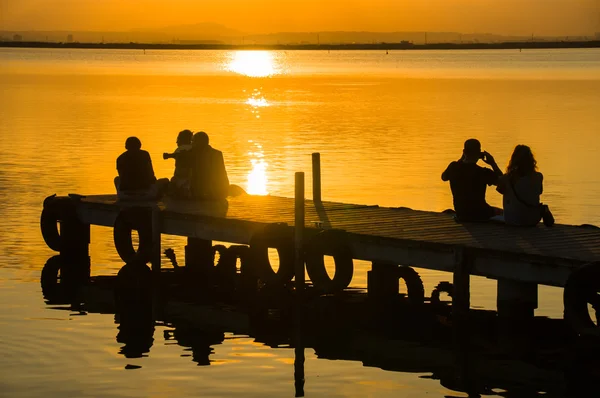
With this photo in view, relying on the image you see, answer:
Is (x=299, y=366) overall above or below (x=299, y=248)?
below

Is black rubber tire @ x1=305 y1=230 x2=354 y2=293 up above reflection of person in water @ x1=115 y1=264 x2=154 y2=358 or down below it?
above

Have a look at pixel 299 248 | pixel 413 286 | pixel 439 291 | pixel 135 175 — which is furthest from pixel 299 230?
pixel 135 175

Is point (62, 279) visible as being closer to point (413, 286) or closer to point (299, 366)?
point (413, 286)

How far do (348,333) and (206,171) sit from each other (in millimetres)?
5381

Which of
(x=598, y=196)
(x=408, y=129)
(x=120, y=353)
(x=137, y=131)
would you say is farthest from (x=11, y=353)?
(x=408, y=129)

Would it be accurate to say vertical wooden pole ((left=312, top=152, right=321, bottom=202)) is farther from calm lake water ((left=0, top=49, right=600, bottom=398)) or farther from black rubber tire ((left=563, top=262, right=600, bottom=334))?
black rubber tire ((left=563, top=262, right=600, bottom=334))

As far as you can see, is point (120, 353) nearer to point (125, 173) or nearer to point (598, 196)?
point (125, 173)

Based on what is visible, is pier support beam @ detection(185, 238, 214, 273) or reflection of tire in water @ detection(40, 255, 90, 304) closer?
reflection of tire in water @ detection(40, 255, 90, 304)

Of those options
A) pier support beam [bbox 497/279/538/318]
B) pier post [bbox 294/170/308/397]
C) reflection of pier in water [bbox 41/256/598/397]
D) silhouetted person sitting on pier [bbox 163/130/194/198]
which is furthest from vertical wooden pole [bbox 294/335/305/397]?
silhouetted person sitting on pier [bbox 163/130/194/198]

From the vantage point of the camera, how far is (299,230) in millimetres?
21422

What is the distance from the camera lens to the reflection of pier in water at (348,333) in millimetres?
17594

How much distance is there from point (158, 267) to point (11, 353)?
224 inches

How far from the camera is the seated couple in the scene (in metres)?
20.3

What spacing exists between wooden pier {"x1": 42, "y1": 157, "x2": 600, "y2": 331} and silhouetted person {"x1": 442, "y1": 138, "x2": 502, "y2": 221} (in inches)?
10.2
